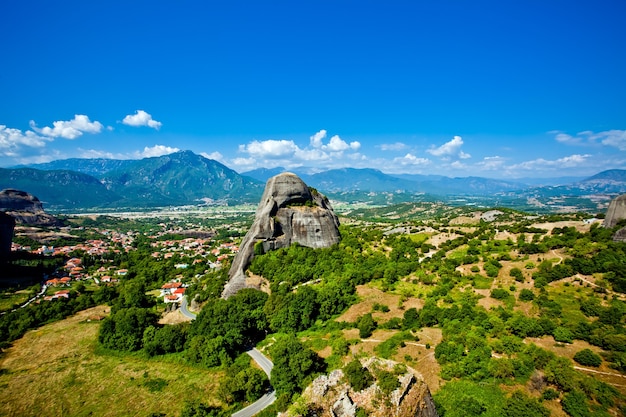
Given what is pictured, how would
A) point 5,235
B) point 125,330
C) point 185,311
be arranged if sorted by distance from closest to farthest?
point 125,330 → point 185,311 → point 5,235

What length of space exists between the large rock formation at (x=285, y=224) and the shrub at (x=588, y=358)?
34305mm

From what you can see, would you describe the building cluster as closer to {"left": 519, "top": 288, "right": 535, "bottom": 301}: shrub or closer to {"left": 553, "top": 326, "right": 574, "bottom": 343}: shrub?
{"left": 519, "top": 288, "right": 535, "bottom": 301}: shrub

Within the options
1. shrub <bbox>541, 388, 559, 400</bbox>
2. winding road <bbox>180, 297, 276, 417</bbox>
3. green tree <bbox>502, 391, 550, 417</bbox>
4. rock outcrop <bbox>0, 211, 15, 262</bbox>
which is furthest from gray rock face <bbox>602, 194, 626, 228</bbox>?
rock outcrop <bbox>0, 211, 15, 262</bbox>

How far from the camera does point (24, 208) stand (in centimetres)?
16012

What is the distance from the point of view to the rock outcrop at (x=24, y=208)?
14925 centimetres

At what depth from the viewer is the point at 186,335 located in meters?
37.7

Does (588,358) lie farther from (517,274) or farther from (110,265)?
(110,265)

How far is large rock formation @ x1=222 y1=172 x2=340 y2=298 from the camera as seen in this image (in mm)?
49531

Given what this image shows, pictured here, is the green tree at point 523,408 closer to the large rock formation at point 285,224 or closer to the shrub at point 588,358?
the shrub at point 588,358

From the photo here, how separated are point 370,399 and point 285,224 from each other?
1442 inches

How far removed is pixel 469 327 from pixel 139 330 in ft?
129

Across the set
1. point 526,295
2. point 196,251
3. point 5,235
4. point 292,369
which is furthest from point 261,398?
point 5,235

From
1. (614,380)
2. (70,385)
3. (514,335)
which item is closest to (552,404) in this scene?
(614,380)

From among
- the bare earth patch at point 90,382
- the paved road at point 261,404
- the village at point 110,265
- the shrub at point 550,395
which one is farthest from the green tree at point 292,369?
the village at point 110,265
